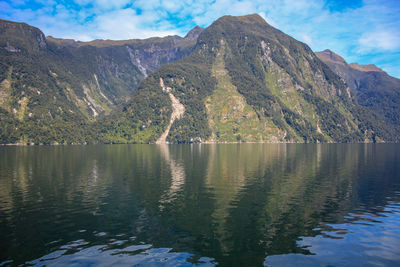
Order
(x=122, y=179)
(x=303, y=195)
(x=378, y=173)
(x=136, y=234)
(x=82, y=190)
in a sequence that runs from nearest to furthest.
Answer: (x=136, y=234)
(x=303, y=195)
(x=82, y=190)
(x=122, y=179)
(x=378, y=173)

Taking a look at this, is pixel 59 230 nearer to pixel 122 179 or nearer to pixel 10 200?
pixel 10 200

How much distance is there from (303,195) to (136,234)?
34626 mm

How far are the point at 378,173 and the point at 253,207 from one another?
58953 mm

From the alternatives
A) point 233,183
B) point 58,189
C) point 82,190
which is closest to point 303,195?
point 233,183

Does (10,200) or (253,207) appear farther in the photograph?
(10,200)

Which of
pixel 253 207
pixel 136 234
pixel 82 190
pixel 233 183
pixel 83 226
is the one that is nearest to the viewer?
pixel 136 234

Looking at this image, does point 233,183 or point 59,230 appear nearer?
point 59,230

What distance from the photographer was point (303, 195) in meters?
56.0

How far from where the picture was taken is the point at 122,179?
7362 centimetres

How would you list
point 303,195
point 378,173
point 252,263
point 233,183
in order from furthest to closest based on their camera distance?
point 378,173
point 233,183
point 303,195
point 252,263

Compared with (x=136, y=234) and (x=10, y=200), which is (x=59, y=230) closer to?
(x=136, y=234)

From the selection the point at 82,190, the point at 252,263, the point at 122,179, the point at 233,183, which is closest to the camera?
the point at 252,263

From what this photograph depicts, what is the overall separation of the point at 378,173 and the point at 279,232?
66.3m

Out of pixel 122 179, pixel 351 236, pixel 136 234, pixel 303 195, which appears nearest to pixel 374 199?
pixel 303 195
